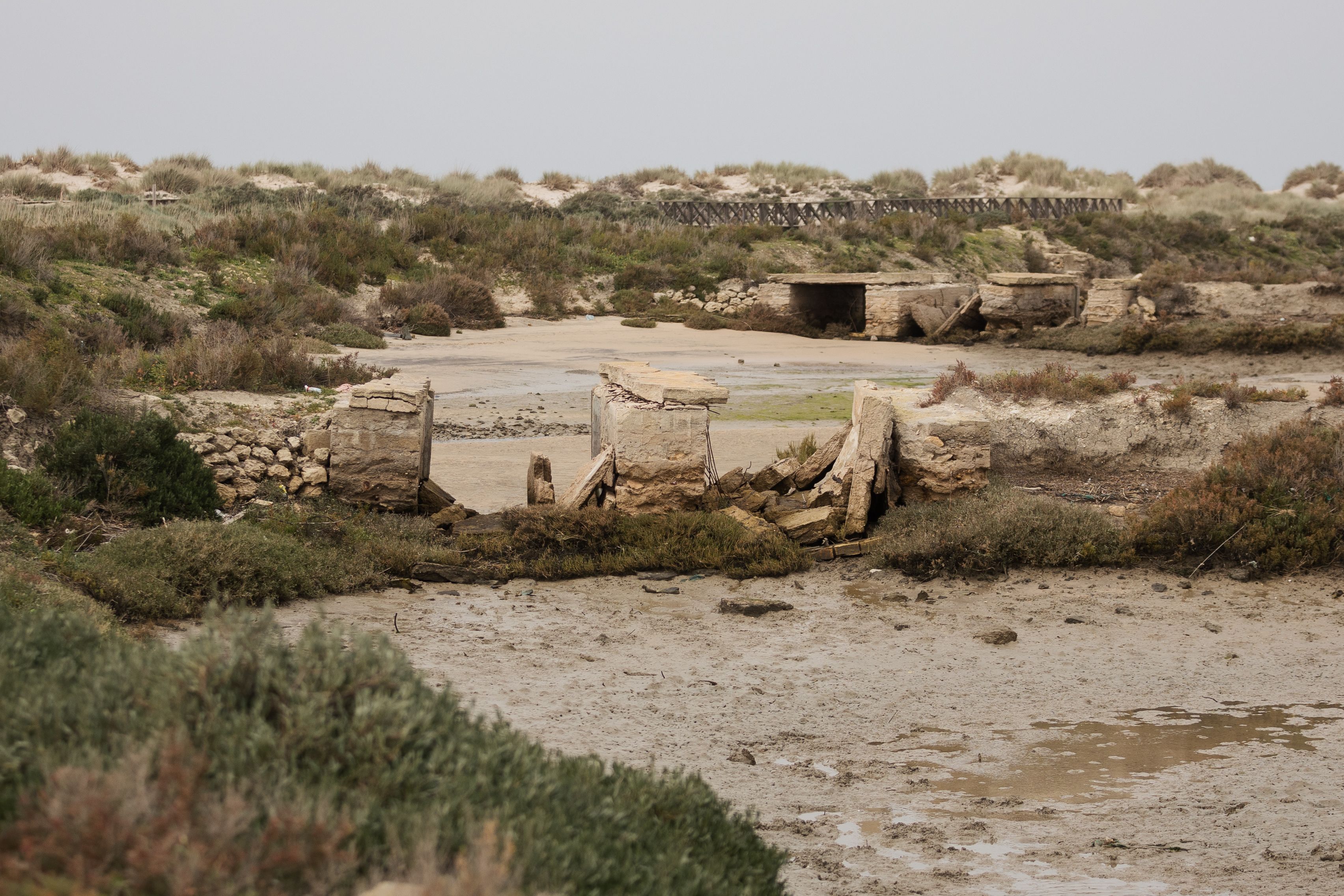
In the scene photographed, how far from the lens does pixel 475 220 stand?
107 feet

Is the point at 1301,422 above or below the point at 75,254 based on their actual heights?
below

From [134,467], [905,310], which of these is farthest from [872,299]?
[134,467]

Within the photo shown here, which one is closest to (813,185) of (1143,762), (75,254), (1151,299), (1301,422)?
(1151,299)

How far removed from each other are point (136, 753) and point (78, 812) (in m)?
0.22

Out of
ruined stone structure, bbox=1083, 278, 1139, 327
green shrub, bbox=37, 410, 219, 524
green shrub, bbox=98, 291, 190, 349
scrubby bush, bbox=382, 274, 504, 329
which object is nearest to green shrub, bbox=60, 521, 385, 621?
green shrub, bbox=37, 410, 219, 524

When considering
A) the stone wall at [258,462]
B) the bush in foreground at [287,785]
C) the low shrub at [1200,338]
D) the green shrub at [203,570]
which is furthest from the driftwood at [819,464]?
the low shrub at [1200,338]

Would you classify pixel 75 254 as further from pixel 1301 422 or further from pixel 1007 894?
pixel 1007 894

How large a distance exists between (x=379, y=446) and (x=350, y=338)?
11.7 meters

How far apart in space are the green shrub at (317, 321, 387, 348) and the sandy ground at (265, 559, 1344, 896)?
43.1 ft

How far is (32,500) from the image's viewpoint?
8.20m

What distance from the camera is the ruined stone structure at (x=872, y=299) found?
25.3 metres

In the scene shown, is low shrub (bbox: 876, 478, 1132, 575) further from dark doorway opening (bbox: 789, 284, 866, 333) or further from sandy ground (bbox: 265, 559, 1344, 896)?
dark doorway opening (bbox: 789, 284, 866, 333)

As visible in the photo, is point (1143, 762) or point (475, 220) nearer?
point (1143, 762)

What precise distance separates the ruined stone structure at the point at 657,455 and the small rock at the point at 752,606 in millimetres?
1561
